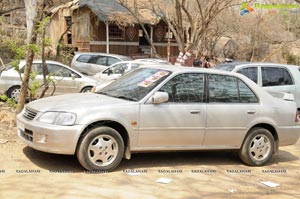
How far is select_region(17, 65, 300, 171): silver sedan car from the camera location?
586cm

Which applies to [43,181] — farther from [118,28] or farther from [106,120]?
[118,28]

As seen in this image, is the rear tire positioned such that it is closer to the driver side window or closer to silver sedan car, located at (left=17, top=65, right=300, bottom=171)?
silver sedan car, located at (left=17, top=65, right=300, bottom=171)

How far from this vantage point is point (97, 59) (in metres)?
21.4

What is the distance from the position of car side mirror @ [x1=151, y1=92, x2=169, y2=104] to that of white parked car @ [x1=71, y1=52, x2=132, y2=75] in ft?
49.2

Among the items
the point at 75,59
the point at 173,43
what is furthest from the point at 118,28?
the point at 75,59

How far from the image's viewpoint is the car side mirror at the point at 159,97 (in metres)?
6.20

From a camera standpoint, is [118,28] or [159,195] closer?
[159,195]

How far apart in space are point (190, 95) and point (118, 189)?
2.06 metres

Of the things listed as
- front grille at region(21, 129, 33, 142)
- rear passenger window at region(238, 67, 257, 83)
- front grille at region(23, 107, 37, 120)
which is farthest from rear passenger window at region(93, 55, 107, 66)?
front grille at region(21, 129, 33, 142)

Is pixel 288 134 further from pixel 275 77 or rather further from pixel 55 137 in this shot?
pixel 275 77

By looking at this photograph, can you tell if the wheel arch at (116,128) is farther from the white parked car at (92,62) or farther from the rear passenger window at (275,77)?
the white parked car at (92,62)

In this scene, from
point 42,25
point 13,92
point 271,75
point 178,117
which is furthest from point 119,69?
point 178,117

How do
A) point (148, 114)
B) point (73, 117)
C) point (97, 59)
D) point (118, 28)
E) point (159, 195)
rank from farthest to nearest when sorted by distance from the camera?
point (118, 28), point (97, 59), point (148, 114), point (73, 117), point (159, 195)

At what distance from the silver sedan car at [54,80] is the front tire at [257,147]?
6.64 metres
